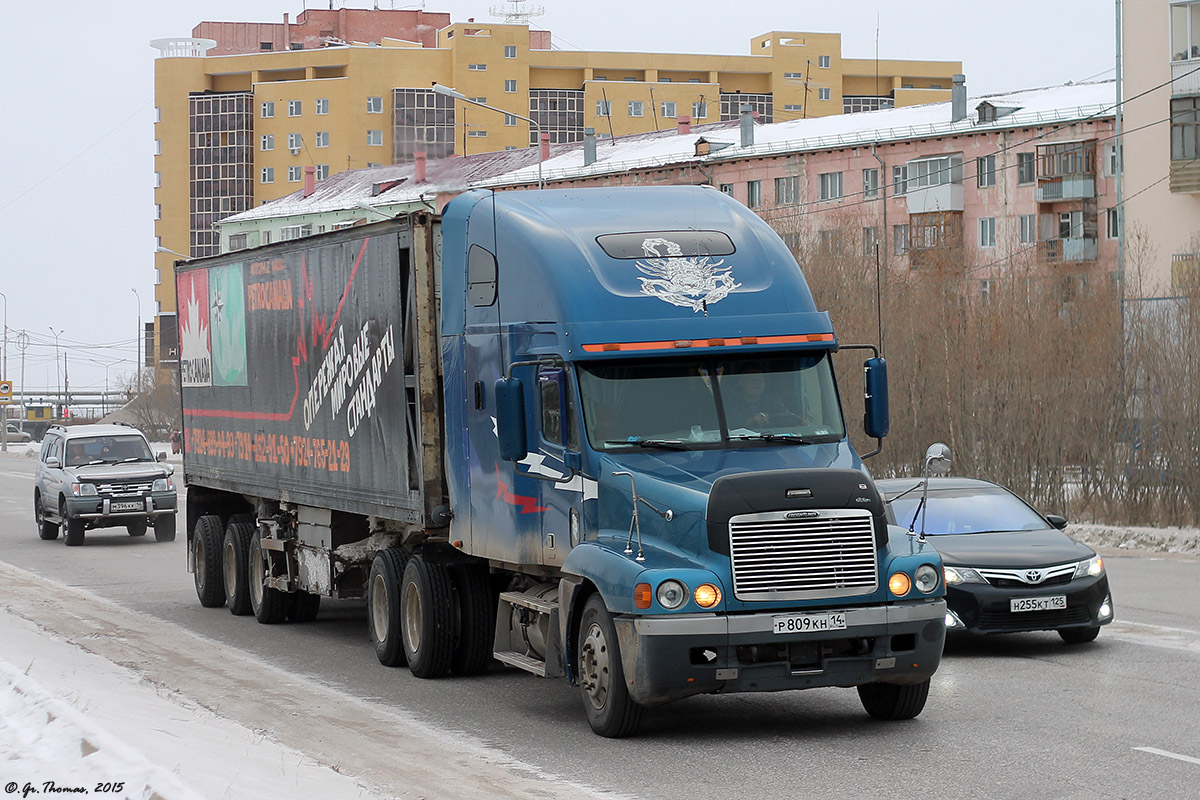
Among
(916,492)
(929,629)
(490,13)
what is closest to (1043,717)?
(929,629)

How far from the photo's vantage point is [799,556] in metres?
9.98

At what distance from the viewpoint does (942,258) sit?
149ft

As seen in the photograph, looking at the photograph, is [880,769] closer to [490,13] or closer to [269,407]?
[269,407]

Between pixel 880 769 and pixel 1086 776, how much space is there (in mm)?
1072

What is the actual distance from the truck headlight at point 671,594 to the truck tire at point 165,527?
22009 millimetres

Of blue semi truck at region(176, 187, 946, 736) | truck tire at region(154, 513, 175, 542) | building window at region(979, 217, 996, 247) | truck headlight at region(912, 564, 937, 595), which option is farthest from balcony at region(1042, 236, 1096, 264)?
truck headlight at region(912, 564, 937, 595)

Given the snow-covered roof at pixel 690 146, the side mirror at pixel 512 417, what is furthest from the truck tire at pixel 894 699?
the snow-covered roof at pixel 690 146

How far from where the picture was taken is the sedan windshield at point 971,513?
1495cm

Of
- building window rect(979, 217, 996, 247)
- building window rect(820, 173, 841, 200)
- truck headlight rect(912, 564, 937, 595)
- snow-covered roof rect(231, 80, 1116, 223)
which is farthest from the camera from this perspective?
building window rect(820, 173, 841, 200)

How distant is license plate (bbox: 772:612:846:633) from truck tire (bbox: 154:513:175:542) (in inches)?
874

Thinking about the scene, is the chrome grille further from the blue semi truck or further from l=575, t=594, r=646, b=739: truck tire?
l=575, t=594, r=646, b=739: truck tire

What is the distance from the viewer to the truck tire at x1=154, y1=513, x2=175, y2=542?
30.4 meters

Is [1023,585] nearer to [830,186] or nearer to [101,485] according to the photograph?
[101,485]

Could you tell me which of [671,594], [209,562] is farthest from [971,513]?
[209,562]
